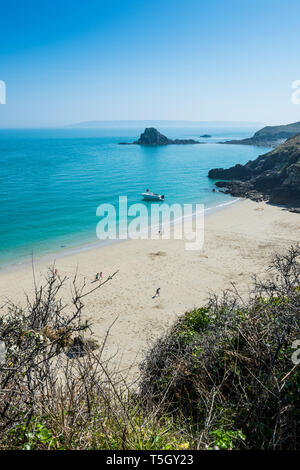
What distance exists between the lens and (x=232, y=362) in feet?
18.0

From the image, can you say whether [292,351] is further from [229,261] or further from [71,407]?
[229,261]

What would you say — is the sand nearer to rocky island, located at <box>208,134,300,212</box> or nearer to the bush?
the bush

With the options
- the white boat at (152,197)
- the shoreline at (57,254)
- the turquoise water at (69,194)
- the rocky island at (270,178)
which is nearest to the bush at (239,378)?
the shoreline at (57,254)

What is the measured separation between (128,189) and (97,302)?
111 feet

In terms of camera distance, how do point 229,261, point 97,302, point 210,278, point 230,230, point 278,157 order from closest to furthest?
point 97,302 → point 210,278 → point 229,261 → point 230,230 → point 278,157

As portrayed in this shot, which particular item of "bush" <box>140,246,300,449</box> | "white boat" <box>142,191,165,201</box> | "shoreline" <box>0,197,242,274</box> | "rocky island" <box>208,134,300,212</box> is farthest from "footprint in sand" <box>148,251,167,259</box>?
"rocky island" <box>208,134,300,212</box>

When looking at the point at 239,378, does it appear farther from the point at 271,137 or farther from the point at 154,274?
the point at 271,137

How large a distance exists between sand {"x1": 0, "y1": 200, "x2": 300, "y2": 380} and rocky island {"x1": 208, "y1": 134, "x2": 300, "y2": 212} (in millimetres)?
10318

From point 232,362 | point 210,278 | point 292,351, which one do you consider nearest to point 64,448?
point 232,362

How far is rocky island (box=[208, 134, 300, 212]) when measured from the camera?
40.1 m

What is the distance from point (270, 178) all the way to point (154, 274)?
→ 36.8 metres

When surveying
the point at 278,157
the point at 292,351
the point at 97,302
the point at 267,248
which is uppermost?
the point at 278,157

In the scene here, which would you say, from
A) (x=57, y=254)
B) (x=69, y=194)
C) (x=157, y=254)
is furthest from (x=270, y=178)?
(x=57, y=254)

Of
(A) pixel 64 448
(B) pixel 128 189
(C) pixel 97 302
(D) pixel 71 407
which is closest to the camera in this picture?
(A) pixel 64 448
